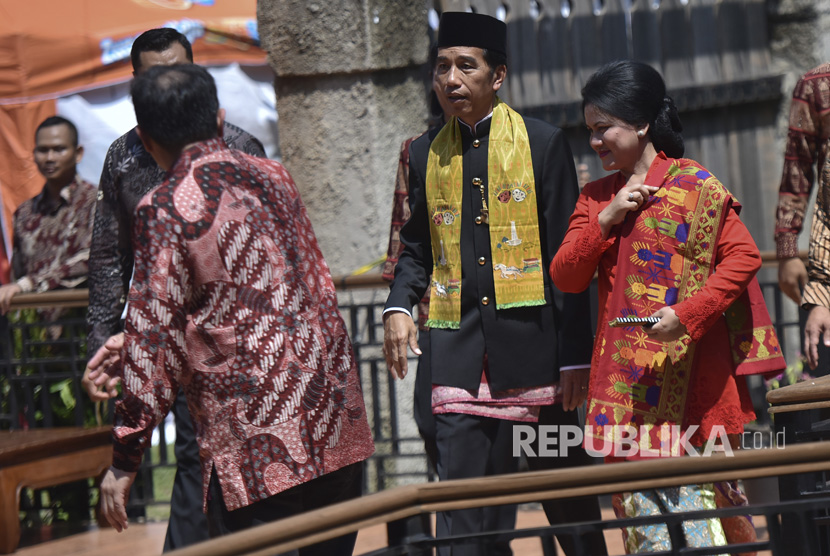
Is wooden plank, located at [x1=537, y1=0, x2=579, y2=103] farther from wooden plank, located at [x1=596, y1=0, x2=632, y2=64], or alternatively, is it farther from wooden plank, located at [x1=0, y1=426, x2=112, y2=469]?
wooden plank, located at [x1=0, y1=426, x2=112, y2=469]

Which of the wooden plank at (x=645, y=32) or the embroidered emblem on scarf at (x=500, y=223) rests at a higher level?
the wooden plank at (x=645, y=32)

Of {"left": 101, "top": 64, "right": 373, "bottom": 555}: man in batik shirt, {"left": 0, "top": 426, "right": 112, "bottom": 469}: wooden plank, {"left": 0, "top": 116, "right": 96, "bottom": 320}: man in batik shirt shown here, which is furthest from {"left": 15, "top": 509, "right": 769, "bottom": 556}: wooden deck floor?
{"left": 101, "top": 64, "right": 373, "bottom": 555}: man in batik shirt

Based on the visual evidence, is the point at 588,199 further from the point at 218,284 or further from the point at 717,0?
the point at 717,0

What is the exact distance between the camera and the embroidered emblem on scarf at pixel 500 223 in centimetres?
369

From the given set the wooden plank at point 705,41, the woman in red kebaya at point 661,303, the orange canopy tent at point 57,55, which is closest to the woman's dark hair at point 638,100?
the woman in red kebaya at point 661,303

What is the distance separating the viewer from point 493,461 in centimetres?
368

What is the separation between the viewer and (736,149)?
7.65 metres

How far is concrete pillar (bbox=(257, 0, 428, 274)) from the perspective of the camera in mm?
6441

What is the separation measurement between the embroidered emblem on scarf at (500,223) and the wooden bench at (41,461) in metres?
2.88

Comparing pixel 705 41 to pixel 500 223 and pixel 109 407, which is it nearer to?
pixel 500 223

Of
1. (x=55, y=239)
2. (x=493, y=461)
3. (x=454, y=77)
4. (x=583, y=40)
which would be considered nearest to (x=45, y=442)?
(x=55, y=239)

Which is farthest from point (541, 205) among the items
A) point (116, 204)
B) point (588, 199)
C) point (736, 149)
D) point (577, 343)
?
point (736, 149)

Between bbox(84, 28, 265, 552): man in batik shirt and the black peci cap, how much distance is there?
2.97ft

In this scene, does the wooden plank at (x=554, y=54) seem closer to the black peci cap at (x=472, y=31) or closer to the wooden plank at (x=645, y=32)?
the wooden plank at (x=645, y=32)
